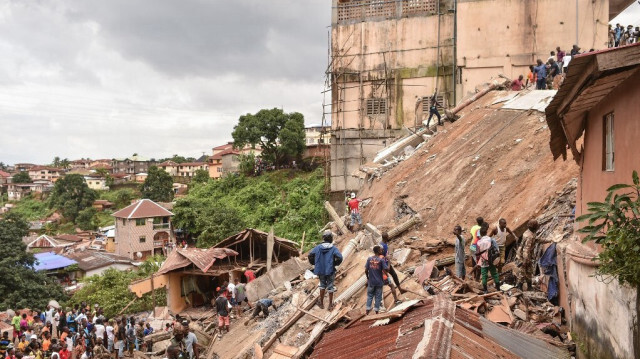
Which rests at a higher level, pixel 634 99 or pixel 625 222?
pixel 634 99

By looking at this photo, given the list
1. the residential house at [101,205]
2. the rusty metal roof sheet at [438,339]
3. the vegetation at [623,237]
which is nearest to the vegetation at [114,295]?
the rusty metal roof sheet at [438,339]

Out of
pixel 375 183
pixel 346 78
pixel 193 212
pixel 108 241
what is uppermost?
pixel 346 78

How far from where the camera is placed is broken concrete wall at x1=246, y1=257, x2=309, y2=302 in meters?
13.5

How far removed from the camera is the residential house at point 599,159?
4.28 m

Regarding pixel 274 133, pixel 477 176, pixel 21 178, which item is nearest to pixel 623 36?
pixel 477 176

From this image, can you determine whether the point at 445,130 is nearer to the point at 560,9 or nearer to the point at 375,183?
the point at 375,183

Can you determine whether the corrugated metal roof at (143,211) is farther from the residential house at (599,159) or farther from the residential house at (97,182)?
the residential house at (599,159)

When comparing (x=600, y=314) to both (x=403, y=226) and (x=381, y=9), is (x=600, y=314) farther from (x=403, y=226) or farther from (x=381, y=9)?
(x=381, y=9)

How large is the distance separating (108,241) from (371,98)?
3191cm

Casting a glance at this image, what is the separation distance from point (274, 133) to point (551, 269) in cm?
3904

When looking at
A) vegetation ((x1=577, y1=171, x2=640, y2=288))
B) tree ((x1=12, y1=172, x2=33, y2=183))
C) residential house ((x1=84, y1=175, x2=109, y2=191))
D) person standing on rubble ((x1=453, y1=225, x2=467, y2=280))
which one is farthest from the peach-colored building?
tree ((x1=12, y1=172, x2=33, y2=183))

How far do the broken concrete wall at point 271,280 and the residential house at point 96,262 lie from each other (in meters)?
25.4

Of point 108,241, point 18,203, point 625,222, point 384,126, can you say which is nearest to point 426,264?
point 625,222

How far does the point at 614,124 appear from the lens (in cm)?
500
